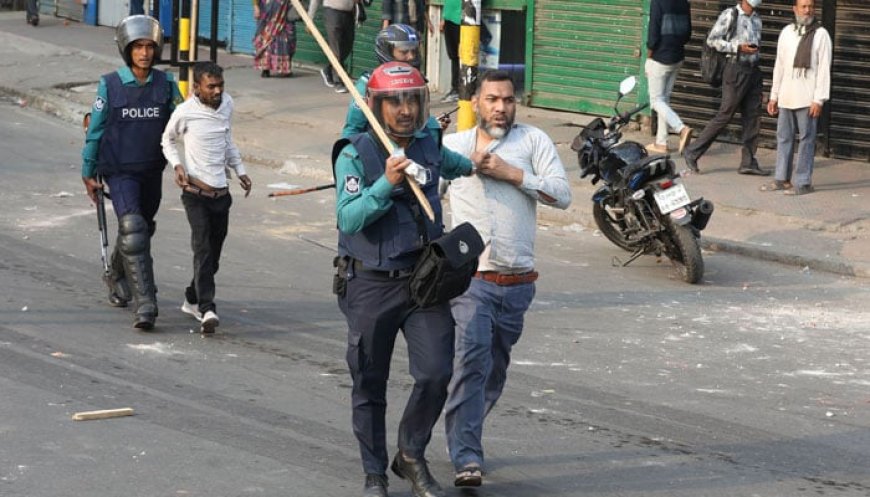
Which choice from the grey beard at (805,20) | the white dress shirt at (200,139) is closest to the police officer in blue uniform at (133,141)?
the white dress shirt at (200,139)

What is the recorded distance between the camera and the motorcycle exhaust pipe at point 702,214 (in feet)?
38.1

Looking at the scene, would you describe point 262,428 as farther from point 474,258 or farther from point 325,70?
point 325,70

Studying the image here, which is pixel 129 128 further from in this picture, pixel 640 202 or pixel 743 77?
pixel 743 77

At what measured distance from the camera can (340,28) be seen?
20000 mm

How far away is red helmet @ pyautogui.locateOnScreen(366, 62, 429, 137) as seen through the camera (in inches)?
252

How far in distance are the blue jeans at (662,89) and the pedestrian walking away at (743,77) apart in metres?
0.76

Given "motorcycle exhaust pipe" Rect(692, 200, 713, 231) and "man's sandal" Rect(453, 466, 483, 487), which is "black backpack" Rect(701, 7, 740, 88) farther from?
"man's sandal" Rect(453, 466, 483, 487)

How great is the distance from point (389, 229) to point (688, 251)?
5457 millimetres

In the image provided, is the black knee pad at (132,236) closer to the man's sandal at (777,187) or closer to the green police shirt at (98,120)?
the green police shirt at (98,120)

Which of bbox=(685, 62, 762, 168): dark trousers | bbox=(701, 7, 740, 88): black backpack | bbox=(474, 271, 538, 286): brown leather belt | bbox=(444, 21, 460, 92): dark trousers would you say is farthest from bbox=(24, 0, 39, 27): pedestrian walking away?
bbox=(474, 271, 538, 286): brown leather belt

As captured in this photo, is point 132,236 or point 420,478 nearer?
point 420,478

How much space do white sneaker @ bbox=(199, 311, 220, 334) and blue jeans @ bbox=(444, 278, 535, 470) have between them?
10.2ft

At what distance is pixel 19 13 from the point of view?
96.0 ft

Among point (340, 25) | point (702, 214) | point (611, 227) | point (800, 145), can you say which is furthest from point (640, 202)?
point (340, 25)
